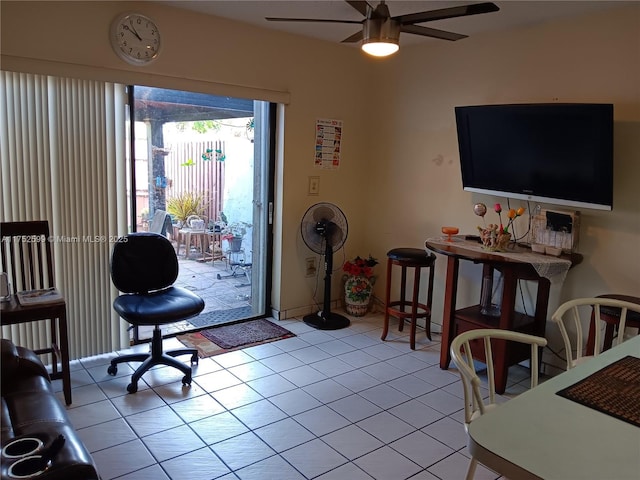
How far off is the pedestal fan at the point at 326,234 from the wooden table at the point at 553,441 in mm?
2805

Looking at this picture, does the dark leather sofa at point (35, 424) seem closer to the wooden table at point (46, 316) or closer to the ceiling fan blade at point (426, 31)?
the wooden table at point (46, 316)

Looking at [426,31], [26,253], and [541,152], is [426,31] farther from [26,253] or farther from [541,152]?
[26,253]

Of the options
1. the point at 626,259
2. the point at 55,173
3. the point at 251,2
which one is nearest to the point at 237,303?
the point at 55,173

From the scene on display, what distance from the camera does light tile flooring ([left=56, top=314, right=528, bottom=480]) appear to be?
237 cm

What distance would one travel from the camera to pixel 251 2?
3.23 m

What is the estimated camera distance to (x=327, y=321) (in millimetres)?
4301

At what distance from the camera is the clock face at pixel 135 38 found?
319cm

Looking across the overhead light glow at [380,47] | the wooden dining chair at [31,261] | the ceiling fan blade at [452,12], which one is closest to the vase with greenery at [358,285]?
the overhead light glow at [380,47]

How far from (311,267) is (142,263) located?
161 cm

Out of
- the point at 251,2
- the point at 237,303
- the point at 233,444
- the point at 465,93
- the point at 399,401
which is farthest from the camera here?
the point at 237,303

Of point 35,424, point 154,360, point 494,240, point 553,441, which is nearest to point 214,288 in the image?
point 154,360

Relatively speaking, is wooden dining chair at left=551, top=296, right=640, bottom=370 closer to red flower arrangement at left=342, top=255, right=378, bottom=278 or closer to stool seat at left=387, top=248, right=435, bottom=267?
stool seat at left=387, top=248, right=435, bottom=267

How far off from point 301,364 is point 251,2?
238 centimetres

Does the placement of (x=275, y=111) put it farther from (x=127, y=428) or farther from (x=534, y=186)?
(x=127, y=428)
